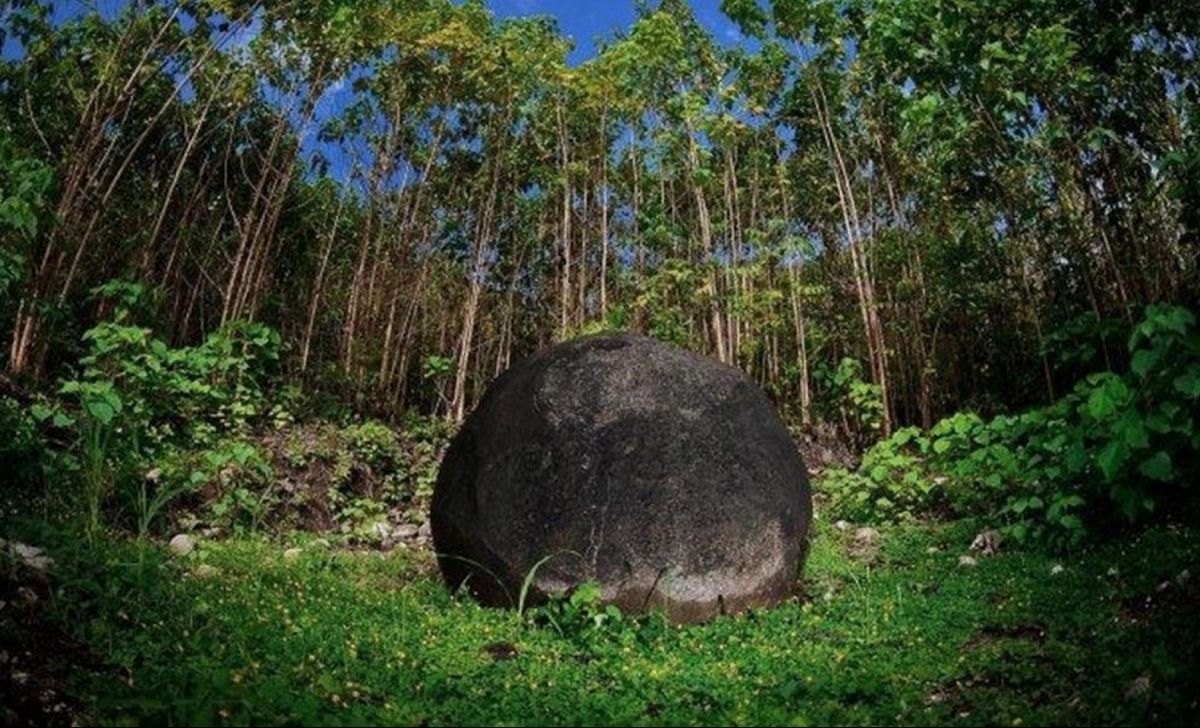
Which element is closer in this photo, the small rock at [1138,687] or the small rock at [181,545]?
the small rock at [1138,687]

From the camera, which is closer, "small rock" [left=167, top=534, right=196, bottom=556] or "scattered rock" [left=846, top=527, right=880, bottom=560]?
"small rock" [left=167, top=534, right=196, bottom=556]

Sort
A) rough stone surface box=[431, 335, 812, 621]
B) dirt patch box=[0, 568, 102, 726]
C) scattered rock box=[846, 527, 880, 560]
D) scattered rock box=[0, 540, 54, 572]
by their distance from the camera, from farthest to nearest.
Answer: scattered rock box=[846, 527, 880, 560] → rough stone surface box=[431, 335, 812, 621] → scattered rock box=[0, 540, 54, 572] → dirt patch box=[0, 568, 102, 726]

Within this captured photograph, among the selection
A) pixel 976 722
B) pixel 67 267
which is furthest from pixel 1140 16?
pixel 67 267

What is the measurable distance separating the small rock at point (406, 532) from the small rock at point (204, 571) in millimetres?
2203

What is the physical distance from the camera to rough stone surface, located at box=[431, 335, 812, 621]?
4547mm

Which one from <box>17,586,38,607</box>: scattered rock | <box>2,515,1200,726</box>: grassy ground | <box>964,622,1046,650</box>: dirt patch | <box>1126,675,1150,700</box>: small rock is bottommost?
<box>964,622,1046,650</box>: dirt patch

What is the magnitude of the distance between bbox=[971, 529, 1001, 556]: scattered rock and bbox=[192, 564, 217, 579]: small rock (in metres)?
4.22

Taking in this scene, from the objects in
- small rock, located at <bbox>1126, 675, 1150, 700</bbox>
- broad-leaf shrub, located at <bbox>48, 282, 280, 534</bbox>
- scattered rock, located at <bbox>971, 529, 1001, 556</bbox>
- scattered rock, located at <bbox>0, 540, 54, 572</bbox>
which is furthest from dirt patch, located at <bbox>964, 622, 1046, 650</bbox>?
broad-leaf shrub, located at <bbox>48, 282, 280, 534</bbox>

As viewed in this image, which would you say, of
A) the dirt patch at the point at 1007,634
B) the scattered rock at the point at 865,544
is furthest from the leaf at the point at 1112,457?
the scattered rock at the point at 865,544

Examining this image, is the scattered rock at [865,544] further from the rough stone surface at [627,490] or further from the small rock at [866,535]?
the rough stone surface at [627,490]

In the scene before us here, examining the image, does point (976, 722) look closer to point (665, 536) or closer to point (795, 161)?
A: point (665, 536)

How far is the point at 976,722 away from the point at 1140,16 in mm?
5747

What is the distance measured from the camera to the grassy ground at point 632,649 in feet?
9.45

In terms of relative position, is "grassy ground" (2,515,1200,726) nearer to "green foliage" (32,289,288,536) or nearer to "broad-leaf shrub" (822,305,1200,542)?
"broad-leaf shrub" (822,305,1200,542)
